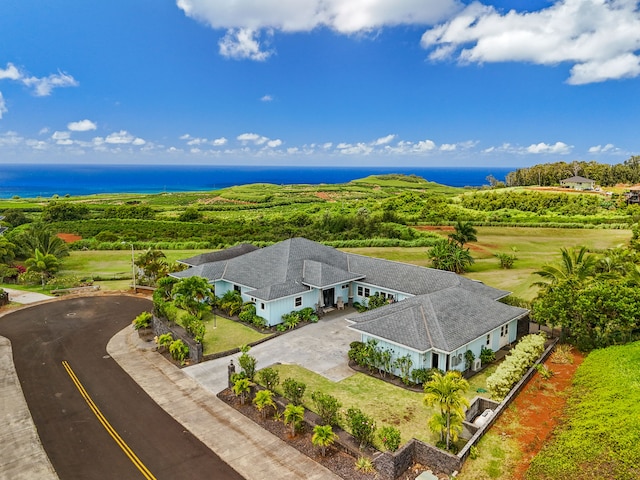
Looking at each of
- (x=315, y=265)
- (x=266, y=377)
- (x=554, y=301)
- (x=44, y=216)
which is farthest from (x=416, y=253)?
(x=44, y=216)

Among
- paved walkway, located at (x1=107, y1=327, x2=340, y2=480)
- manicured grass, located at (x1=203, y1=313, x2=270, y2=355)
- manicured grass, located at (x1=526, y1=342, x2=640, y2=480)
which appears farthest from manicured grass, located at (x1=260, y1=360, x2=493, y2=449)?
manicured grass, located at (x1=203, y1=313, x2=270, y2=355)

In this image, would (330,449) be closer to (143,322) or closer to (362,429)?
(362,429)

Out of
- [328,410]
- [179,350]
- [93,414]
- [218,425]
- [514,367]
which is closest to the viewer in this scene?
[328,410]

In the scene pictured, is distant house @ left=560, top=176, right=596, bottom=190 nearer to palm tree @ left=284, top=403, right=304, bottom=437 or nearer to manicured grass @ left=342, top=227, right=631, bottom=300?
manicured grass @ left=342, top=227, right=631, bottom=300

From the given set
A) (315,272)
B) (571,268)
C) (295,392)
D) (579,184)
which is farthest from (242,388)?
(579,184)

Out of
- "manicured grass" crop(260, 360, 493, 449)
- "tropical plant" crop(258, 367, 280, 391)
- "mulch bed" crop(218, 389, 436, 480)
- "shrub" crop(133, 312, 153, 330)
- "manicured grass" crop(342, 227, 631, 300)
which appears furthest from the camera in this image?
"manicured grass" crop(342, 227, 631, 300)

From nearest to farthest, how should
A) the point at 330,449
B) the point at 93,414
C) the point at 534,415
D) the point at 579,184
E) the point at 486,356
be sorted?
the point at 330,449 < the point at 534,415 < the point at 93,414 < the point at 486,356 < the point at 579,184
